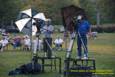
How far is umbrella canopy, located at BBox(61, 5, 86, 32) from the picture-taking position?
768 inches

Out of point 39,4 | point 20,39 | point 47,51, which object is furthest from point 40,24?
point 39,4

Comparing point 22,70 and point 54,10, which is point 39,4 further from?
point 22,70

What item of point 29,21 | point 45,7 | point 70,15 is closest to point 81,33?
point 70,15

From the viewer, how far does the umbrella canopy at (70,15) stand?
1952 centimetres

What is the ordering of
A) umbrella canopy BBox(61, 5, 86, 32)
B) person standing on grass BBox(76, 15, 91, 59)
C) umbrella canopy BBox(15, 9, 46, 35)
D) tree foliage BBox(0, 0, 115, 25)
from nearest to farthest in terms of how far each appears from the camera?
1. umbrella canopy BBox(61, 5, 86, 32)
2. person standing on grass BBox(76, 15, 91, 59)
3. umbrella canopy BBox(15, 9, 46, 35)
4. tree foliage BBox(0, 0, 115, 25)

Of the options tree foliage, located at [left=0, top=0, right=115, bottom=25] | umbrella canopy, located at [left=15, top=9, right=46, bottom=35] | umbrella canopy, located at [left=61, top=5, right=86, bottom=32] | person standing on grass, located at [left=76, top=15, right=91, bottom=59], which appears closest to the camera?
umbrella canopy, located at [left=61, top=5, right=86, bottom=32]

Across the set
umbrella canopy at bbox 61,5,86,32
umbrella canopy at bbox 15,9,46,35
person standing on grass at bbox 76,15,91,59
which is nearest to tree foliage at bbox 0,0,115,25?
person standing on grass at bbox 76,15,91,59

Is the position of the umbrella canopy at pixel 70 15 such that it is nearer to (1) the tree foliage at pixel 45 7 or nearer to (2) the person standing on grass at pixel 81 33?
(2) the person standing on grass at pixel 81 33

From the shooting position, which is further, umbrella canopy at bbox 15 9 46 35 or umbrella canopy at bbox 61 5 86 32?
umbrella canopy at bbox 15 9 46 35

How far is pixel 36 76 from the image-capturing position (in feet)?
65.9

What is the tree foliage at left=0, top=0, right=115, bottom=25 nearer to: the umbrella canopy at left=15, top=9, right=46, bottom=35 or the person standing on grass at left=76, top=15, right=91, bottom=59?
the person standing on grass at left=76, top=15, right=91, bottom=59

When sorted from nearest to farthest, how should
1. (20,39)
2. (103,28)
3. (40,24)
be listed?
(40,24)
(20,39)
(103,28)

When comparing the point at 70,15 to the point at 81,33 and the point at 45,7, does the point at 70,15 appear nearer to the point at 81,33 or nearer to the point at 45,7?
the point at 81,33

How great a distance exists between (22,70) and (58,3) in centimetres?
7818
